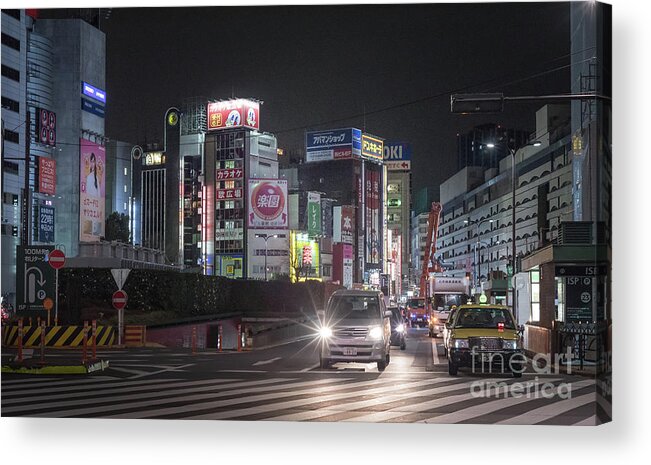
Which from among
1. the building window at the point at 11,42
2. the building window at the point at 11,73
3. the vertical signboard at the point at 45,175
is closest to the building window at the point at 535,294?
the vertical signboard at the point at 45,175

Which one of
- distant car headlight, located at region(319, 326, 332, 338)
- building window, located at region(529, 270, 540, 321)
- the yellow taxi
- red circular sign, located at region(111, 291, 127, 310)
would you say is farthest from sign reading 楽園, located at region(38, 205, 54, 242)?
the yellow taxi

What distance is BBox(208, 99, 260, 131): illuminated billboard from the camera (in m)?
145

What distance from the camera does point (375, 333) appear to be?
77.7ft

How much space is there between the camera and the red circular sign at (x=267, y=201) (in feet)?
321

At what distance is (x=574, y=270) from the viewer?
25.1 m

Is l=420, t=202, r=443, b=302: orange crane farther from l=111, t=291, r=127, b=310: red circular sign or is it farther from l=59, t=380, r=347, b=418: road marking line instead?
l=59, t=380, r=347, b=418: road marking line

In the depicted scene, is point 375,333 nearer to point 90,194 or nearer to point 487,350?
point 487,350

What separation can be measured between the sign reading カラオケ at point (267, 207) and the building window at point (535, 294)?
65.0 m

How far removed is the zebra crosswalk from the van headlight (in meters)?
2.06

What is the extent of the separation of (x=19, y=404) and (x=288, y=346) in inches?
873

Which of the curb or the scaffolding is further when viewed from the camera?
the scaffolding

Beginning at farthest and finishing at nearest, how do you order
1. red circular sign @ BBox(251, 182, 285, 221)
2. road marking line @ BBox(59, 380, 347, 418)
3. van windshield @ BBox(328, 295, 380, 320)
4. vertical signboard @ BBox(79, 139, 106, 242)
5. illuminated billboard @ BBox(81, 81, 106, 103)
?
1. illuminated billboard @ BBox(81, 81, 106, 103)
2. red circular sign @ BBox(251, 182, 285, 221)
3. vertical signboard @ BBox(79, 139, 106, 242)
4. van windshield @ BBox(328, 295, 380, 320)
5. road marking line @ BBox(59, 380, 347, 418)

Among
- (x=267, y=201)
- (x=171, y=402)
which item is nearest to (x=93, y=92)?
(x=267, y=201)

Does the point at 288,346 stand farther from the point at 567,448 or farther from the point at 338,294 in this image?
the point at 567,448
